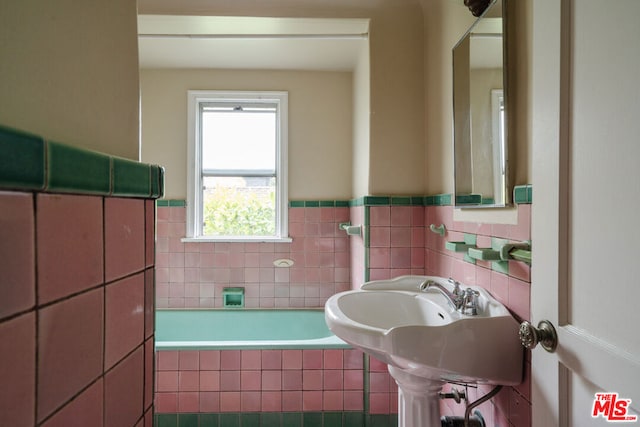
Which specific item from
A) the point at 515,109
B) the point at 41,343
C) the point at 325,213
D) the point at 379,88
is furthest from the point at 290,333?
the point at 41,343

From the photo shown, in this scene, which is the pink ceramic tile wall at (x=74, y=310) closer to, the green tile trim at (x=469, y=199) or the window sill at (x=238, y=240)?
the green tile trim at (x=469, y=199)

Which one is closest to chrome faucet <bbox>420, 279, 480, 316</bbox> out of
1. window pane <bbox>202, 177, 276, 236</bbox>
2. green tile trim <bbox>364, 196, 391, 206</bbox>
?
green tile trim <bbox>364, 196, 391, 206</bbox>

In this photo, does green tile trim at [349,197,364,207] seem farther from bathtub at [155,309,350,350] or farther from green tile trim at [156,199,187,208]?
green tile trim at [156,199,187,208]

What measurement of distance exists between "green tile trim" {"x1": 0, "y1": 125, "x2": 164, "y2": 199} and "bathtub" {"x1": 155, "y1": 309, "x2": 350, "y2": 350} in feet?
4.88

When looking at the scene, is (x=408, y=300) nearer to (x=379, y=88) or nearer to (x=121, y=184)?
(x=379, y=88)

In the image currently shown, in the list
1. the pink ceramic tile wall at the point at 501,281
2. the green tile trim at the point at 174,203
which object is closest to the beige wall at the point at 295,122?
the green tile trim at the point at 174,203

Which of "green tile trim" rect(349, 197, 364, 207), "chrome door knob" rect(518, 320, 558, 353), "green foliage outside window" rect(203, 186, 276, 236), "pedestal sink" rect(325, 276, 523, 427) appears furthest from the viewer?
"green foliage outside window" rect(203, 186, 276, 236)

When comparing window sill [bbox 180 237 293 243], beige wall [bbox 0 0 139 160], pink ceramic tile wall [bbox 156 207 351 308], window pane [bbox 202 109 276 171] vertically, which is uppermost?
window pane [bbox 202 109 276 171]

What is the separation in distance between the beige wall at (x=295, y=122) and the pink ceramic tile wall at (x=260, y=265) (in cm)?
19

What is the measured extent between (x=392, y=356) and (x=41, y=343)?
830 mm

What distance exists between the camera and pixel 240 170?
248 cm

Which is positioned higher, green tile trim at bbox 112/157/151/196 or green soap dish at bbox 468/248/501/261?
green tile trim at bbox 112/157/151/196

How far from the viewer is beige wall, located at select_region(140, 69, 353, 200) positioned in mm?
2373

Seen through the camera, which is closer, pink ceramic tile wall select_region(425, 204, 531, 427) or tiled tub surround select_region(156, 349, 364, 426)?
pink ceramic tile wall select_region(425, 204, 531, 427)
